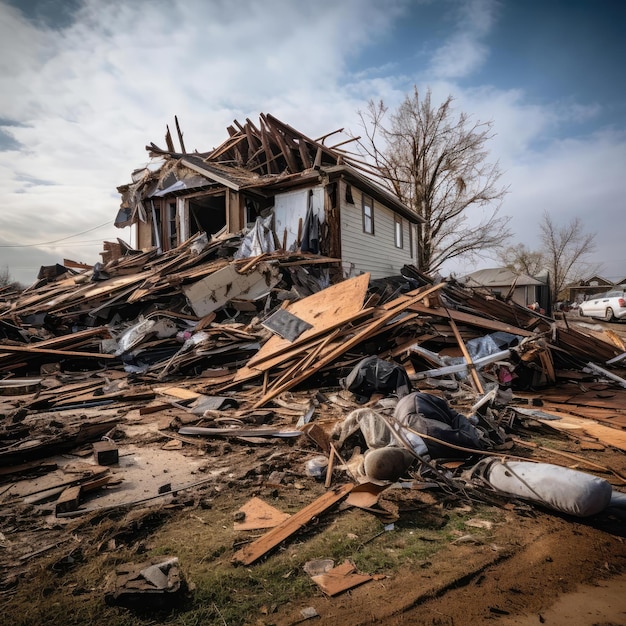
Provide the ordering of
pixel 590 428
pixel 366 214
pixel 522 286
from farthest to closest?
pixel 522 286, pixel 366 214, pixel 590 428

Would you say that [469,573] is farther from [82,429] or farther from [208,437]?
[82,429]

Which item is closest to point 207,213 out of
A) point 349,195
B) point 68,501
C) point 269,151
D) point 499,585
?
point 269,151

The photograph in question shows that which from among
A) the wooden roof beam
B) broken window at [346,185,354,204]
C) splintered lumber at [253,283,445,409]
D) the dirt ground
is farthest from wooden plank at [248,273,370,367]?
the wooden roof beam

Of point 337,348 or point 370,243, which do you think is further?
point 370,243

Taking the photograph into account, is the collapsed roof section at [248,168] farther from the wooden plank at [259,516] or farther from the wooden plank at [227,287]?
the wooden plank at [259,516]

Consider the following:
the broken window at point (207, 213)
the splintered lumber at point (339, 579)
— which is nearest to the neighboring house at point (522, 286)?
the broken window at point (207, 213)

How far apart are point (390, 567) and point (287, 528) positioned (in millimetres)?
664

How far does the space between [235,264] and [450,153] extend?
2023 cm

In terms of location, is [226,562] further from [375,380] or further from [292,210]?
[292,210]

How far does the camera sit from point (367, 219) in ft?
46.7

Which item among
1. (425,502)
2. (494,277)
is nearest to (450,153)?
(494,277)

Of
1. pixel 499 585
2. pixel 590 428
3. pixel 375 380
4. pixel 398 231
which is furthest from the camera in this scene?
pixel 398 231

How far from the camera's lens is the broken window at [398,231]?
17.0 meters

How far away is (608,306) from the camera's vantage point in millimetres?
20281
